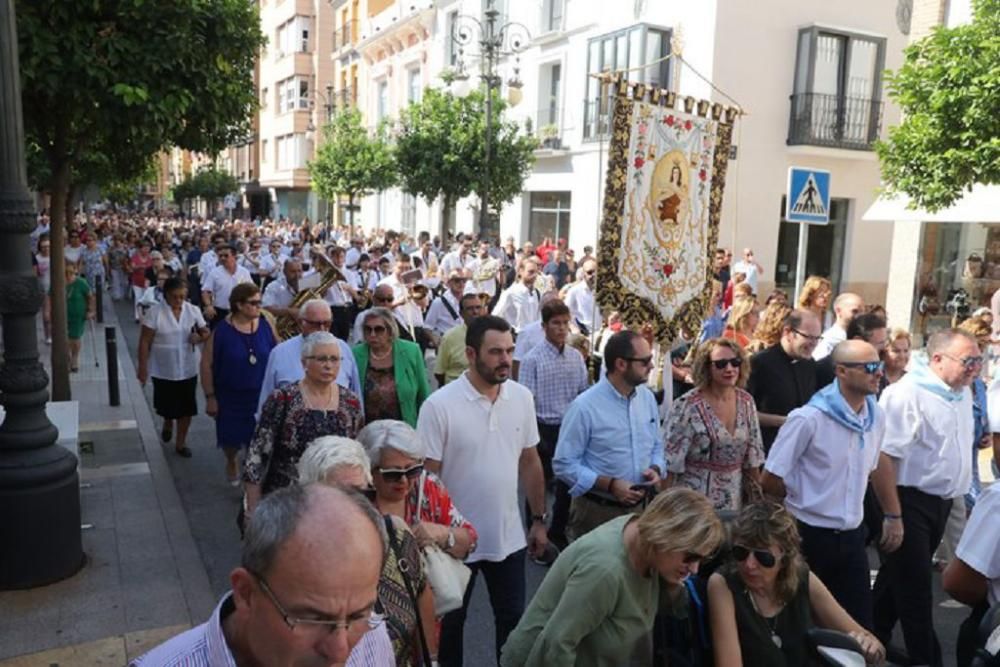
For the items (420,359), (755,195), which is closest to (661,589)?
(420,359)

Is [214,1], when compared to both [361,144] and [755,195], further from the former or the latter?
[361,144]

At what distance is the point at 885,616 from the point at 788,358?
1695mm

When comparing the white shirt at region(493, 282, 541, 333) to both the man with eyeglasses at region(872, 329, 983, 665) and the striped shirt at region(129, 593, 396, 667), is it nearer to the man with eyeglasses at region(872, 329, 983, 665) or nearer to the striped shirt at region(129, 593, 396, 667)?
the man with eyeglasses at region(872, 329, 983, 665)

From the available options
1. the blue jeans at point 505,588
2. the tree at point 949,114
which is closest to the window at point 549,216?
the tree at point 949,114

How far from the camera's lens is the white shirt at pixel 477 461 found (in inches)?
155

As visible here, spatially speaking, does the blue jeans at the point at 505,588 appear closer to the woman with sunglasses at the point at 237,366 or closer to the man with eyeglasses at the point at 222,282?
the woman with sunglasses at the point at 237,366

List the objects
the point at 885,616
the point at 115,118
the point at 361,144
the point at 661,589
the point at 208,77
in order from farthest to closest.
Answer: the point at 361,144 → the point at 208,77 → the point at 115,118 → the point at 885,616 → the point at 661,589

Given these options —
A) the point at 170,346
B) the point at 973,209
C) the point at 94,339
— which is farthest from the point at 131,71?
the point at 973,209

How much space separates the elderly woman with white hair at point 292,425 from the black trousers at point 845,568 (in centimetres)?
246

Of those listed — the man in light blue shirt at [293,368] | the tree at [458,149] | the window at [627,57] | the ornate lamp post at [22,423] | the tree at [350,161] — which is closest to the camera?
the ornate lamp post at [22,423]

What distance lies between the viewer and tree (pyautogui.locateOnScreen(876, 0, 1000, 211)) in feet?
35.0

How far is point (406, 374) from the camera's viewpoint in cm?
539

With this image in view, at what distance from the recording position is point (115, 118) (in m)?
6.47

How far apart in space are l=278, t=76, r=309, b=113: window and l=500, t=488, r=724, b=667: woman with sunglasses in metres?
48.7
